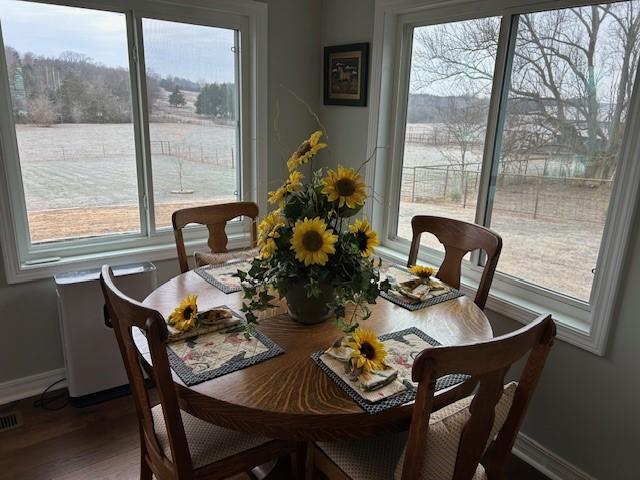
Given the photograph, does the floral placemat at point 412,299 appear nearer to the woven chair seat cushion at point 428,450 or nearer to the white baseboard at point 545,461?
the woven chair seat cushion at point 428,450

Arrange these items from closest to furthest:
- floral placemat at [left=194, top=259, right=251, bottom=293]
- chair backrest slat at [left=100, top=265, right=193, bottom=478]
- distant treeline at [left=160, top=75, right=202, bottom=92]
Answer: chair backrest slat at [left=100, top=265, right=193, bottom=478] < floral placemat at [left=194, top=259, right=251, bottom=293] < distant treeline at [left=160, top=75, right=202, bottom=92]

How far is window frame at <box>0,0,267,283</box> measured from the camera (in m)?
2.23

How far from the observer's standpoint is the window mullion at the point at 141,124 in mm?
2455

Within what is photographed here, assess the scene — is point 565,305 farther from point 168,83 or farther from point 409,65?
point 168,83

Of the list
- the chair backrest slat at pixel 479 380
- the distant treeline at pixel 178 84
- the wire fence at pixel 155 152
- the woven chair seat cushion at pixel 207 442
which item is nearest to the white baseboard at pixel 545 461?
the chair backrest slat at pixel 479 380

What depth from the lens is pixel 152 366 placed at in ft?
3.87

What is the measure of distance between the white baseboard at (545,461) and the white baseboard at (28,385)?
235 centimetres

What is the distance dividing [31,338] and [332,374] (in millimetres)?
1899

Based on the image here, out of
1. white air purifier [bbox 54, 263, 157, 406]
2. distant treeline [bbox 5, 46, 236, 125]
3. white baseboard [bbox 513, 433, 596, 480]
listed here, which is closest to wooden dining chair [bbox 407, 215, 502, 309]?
white baseboard [bbox 513, 433, 596, 480]

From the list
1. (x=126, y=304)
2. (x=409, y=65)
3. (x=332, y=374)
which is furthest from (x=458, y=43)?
(x=126, y=304)

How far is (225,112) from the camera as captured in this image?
2.87 meters

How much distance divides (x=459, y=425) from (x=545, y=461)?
1.20 meters

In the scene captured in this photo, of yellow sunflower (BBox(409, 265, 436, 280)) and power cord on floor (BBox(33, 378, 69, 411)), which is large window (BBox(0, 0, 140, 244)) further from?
yellow sunflower (BBox(409, 265, 436, 280))

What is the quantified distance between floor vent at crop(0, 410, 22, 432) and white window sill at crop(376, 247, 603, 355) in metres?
2.26
